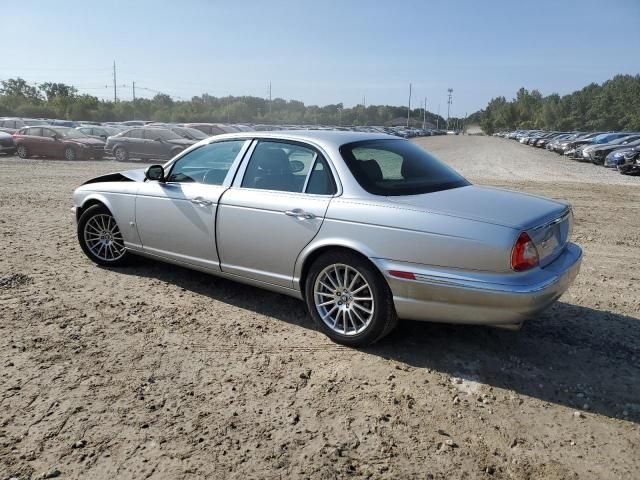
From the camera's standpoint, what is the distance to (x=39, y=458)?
2646 mm

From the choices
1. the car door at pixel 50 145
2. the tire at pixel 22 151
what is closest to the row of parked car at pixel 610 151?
the car door at pixel 50 145

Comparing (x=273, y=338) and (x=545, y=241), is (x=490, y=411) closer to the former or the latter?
(x=545, y=241)

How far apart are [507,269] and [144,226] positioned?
11.5ft

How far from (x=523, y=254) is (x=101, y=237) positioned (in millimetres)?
4406

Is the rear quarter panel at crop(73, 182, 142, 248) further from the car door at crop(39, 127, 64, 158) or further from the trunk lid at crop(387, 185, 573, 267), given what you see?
the car door at crop(39, 127, 64, 158)

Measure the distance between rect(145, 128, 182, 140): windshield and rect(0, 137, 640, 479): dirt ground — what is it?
15.7 meters

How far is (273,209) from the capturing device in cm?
421

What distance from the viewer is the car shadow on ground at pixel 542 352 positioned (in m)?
3.37

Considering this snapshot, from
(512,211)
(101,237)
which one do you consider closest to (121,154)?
(101,237)

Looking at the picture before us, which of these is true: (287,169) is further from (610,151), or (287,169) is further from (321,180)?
(610,151)

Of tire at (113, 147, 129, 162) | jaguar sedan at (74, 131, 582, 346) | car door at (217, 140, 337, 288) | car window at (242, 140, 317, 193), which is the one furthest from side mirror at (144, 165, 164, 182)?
tire at (113, 147, 129, 162)

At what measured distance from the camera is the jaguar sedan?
3.40m

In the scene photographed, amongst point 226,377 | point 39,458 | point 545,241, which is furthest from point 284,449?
point 545,241

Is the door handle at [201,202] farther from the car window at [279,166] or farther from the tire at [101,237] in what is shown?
the tire at [101,237]
